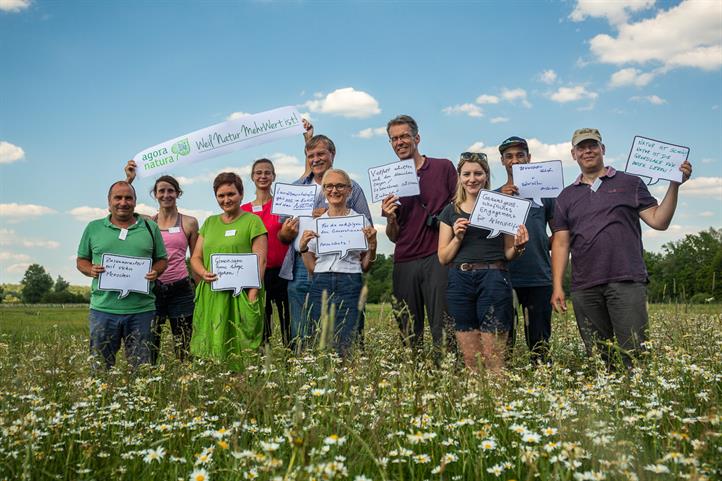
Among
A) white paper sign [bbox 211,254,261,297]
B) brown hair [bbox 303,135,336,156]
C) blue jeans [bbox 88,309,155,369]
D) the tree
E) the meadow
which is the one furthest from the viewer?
the tree

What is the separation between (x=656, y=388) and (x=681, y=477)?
175 cm

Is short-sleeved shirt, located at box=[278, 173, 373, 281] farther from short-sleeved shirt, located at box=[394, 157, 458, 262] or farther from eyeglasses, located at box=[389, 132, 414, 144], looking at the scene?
eyeglasses, located at box=[389, 132, 414, 144]

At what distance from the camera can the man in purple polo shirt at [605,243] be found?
6.25m

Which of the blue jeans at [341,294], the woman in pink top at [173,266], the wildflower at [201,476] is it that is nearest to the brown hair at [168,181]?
the woman in pink top at [173,266]

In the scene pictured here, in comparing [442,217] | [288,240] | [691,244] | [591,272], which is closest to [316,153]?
[288,240]

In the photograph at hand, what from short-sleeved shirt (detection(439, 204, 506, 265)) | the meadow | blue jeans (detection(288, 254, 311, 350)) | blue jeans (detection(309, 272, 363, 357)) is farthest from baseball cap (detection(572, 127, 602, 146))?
blue jeans (detection(288, 254, 311, 350))

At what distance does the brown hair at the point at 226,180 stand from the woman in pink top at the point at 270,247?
759 mm

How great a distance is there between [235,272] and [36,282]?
407ft

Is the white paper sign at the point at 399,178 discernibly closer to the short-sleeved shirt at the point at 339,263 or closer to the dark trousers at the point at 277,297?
the short-sleeved shirt at the point at 339,263

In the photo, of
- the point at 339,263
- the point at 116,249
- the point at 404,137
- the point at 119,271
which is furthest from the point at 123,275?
the point at 404,137

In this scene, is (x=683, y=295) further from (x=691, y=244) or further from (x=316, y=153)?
(x=691, y=244)

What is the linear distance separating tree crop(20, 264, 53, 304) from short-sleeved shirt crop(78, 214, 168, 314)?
101241 mm

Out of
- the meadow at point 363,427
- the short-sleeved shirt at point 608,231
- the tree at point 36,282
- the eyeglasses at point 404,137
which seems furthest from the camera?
the tree at point 36,282

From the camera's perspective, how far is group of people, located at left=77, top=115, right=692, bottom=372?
6.23 metres
